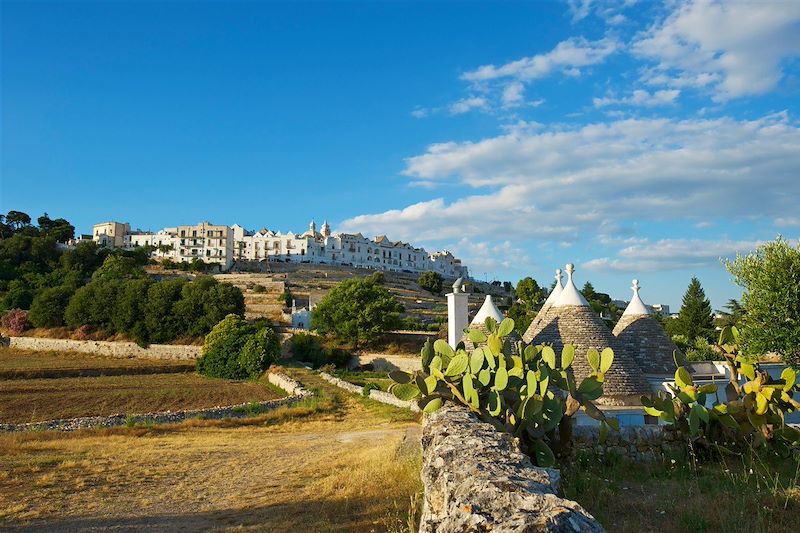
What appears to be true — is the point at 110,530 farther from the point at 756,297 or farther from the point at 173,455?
the point at 756,297

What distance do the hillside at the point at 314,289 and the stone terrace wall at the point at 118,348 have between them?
13.3 m

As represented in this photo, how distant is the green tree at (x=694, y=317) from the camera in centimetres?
4425

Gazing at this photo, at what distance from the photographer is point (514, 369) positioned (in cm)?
841

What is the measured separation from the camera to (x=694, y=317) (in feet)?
149

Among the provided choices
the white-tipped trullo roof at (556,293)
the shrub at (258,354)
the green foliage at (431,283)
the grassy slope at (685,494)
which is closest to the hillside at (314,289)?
the green foliage at (431,283)

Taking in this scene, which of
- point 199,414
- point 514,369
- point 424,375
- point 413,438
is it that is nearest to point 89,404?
point 199,414

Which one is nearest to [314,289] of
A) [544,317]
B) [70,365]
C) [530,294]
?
[530,294]

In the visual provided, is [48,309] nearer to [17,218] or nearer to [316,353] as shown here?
[316,353]

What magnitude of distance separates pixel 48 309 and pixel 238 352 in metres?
22.7

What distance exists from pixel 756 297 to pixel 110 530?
607 inches

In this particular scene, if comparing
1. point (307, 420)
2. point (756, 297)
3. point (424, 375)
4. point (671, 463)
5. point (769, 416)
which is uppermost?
point (756, 297)

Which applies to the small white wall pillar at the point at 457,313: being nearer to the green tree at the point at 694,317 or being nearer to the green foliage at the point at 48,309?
the green tree at the point at 694,317

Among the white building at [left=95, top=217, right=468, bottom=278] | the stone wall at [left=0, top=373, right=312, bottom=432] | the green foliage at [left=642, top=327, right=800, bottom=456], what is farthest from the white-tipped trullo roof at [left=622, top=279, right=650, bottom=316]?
the white building at [left=95, top=217, right=468, bottom=278]

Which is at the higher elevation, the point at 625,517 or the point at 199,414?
the point at 625,517
